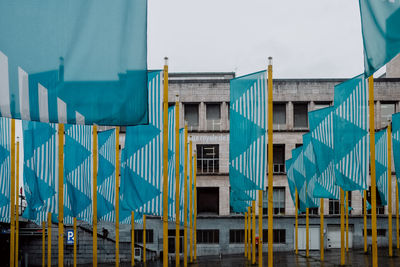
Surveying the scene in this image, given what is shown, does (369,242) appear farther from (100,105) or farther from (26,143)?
(100,105)

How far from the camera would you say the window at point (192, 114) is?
5941 centimetres

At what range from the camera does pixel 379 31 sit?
42.7ft

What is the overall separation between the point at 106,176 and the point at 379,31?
19.3m

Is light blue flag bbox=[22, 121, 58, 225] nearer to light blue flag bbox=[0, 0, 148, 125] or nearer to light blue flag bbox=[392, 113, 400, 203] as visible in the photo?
light blue flag bbox=[0, 0, 148, 125]

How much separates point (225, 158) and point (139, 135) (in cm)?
3510

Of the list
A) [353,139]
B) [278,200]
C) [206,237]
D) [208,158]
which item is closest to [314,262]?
[353,139]

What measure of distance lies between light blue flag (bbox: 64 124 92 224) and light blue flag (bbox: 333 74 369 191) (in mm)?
11135

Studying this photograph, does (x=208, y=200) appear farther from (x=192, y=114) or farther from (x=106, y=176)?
(x=106, y=176)

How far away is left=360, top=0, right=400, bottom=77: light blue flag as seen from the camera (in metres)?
12.4

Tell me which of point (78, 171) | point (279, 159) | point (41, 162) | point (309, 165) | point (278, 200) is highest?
point (279, 159)

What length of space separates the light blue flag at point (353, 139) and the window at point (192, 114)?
35.5 meters

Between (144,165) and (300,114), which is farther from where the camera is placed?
(300,114)

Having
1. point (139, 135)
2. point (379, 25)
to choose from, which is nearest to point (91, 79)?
point (379, 25)

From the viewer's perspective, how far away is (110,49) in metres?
11.0
